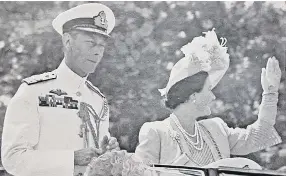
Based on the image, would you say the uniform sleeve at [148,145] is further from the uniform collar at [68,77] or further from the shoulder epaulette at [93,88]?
the uniform collar at [68,77]

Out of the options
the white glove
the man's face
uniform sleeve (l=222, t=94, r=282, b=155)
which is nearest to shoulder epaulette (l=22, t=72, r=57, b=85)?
the man's face

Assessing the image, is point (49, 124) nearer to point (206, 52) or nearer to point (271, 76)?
point (206, 52)

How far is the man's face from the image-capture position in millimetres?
2819

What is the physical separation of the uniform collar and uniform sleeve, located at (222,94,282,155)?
0.87 metres

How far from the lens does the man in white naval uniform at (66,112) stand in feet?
8.83

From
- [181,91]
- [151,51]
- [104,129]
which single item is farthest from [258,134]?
[104,129]

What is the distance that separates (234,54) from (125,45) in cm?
65

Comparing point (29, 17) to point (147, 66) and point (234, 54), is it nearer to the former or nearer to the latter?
point (147, 66)

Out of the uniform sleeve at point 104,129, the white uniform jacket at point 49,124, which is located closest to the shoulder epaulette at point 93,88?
the white uniform jacket at point 49,124

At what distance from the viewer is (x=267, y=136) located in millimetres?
2873

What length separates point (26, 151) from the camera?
2678mm

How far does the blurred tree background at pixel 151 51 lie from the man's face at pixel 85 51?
43 mm

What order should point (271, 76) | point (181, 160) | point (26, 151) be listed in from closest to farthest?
point (26, 151) → point (181, 160) → point (271, 76)

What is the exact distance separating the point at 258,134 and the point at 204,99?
0.38m
